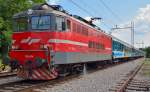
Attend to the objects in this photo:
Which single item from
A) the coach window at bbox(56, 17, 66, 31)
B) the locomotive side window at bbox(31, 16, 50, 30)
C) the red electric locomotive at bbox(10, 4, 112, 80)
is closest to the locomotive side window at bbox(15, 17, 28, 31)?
the red electric locomotive at bbox(10, 4, 112, 80)

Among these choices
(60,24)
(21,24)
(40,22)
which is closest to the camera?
(40,22)

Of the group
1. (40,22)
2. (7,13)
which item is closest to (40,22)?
(40,22)

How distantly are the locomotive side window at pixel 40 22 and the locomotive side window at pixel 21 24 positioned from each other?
378 millimetres

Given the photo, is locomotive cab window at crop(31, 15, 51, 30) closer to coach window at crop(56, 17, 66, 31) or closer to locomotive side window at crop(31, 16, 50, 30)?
locomotive side window at crop(31, 16, 50, 30)

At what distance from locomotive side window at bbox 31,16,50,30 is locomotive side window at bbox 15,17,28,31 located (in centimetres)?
38

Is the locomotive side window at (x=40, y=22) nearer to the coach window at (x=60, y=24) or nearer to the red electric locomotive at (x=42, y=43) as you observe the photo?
the red electric locomotive at (x=42, y=43)

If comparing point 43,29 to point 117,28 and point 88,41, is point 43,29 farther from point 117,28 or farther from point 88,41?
point 117,28

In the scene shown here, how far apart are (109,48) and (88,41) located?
995cm

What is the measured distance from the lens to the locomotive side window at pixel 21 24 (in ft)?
53.9

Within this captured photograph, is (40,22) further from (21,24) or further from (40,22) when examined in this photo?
(21,24)

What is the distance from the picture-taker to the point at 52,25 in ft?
52.5

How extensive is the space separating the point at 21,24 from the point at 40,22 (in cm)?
103

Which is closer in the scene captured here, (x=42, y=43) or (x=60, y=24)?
(x=42, y=43)

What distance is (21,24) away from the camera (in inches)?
654
